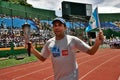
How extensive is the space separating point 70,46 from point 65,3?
2192 inches

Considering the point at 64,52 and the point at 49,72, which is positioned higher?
the point at 64,52

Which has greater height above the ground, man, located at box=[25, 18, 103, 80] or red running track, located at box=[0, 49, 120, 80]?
man, located at box=[25, 18, 103, 80]

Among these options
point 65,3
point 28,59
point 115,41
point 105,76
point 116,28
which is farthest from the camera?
point 116,28

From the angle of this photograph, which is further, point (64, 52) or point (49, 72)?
point (49, 72)

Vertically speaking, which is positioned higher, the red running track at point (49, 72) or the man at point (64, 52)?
the man at point (64, 52)

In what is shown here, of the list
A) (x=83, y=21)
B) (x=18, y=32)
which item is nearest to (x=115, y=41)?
(x=83, y=21)

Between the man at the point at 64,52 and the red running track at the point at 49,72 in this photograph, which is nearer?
→ the man at the point at 64,52

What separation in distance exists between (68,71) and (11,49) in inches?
782

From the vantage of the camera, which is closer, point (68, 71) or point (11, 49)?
point (68, 71)

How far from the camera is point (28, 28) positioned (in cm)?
418

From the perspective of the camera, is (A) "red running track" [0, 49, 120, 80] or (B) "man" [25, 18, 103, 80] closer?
(B) "man" [25, 18, 103, 80]

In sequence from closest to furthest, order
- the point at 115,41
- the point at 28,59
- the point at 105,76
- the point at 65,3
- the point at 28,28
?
the point at 28,28
the point at 105,76
the point at 28,59
the point at 115,41
the point at 65,3

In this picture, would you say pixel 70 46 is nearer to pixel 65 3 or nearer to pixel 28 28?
pixel 28 28

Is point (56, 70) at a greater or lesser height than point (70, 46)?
lesser
